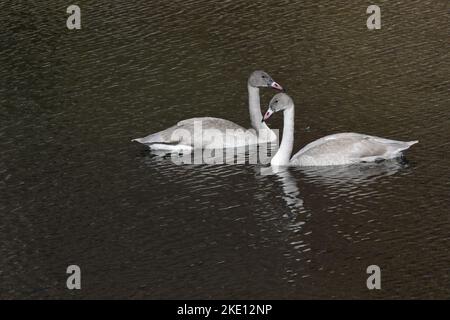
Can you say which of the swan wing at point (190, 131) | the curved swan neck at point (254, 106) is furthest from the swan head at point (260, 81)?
the swan wing at point (190, 131)

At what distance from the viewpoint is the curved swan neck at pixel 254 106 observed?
101 feet

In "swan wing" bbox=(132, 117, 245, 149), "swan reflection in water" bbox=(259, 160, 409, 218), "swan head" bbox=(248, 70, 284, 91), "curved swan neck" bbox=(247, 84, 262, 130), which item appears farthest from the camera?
"swan head" bbox=(248, 70, 284, 91)

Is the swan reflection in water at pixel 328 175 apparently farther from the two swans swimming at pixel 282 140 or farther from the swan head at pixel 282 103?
the swan head at pixel 282 103

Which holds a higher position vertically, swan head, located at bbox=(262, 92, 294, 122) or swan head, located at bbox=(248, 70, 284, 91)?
swan head, located at bbox=(248, 70, 284, 91)

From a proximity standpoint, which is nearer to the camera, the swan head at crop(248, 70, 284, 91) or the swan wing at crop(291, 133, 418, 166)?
the swan wing at crop(291, 133, 418, 166)

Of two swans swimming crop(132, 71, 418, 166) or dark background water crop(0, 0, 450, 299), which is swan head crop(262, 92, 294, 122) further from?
dark background water crop(0, 0, 450, 299)

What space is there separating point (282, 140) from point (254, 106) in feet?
8.71

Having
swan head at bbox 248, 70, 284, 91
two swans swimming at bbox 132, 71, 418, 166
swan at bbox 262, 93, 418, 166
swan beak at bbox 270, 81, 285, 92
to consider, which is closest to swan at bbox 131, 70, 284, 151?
two swans swimming at bbox 132, 71, 418, 166

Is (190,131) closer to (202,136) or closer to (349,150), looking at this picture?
(202,136)

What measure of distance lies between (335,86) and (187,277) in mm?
12739

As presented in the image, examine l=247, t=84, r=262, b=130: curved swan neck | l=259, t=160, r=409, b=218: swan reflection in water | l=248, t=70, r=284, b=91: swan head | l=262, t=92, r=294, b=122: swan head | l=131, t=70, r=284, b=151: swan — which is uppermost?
l=248, t=70, r=284, b=91: swan head

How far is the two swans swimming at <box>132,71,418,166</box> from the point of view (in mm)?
27812

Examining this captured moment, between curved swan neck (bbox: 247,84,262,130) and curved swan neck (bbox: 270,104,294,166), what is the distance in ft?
7.09

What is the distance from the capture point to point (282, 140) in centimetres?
2858
